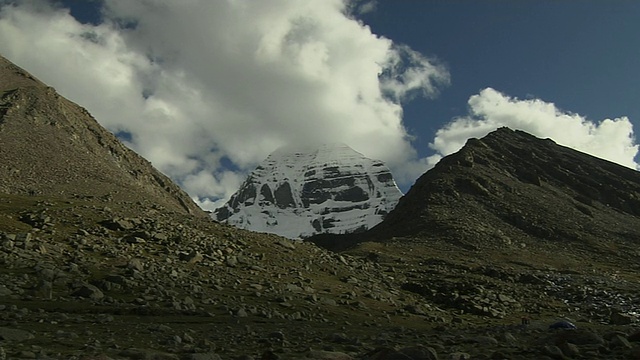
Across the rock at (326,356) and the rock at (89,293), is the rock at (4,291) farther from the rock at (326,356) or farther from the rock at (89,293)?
the rock at (326,356)

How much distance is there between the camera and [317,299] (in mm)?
34219

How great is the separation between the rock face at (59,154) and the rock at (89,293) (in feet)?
200

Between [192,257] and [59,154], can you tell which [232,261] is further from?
[59,154]

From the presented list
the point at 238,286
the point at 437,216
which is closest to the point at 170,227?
the point at 238,286

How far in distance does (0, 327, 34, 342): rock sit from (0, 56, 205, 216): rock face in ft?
234

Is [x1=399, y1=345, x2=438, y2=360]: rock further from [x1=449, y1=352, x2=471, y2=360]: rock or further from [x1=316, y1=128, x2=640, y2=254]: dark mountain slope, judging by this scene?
[x1=316, y1=128, x2=640, y2=254]: dark mountain slope

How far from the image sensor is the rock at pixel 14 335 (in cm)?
1389

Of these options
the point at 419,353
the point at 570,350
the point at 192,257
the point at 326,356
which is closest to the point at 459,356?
the point at 419,353

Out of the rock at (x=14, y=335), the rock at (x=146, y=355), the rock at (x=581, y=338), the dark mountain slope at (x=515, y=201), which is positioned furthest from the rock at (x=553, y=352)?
the dark mountain slope at (x=515, y=201)

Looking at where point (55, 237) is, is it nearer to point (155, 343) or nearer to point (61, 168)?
point (155, 343)

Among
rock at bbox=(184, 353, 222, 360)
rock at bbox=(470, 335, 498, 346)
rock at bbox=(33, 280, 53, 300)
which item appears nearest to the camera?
rock at bbox=(184, 353, 222, 360)

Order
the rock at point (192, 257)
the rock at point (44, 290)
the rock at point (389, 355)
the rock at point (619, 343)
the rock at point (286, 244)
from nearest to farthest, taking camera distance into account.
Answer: the rock at point (389, 355) → the rock at point (619, 343) → the rock at point (44, 290) → the rock at point (192, 257) → the rock at point (286, 244)

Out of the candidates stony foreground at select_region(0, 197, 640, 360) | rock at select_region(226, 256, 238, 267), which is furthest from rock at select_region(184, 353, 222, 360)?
rock at select_region(226, 256, 238, 267)

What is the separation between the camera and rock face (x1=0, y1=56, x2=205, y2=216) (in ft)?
284
